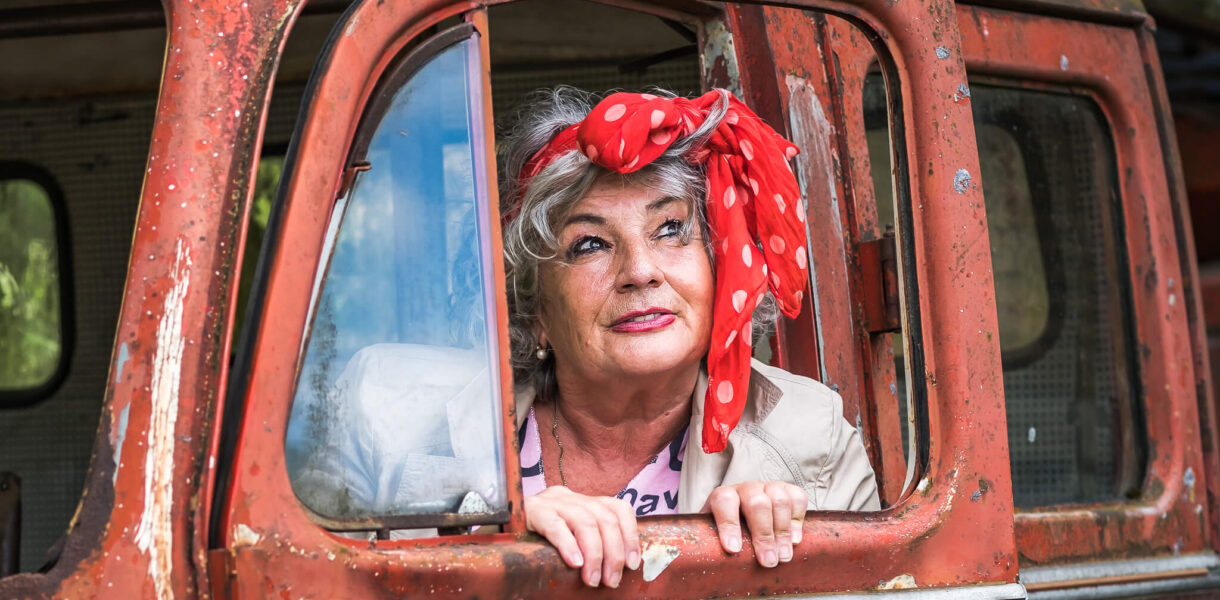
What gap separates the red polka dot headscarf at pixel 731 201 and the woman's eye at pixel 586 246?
130mm

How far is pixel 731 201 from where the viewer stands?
6.54ft

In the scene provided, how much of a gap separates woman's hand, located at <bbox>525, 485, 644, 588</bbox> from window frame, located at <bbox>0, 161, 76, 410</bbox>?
2553 millimetres

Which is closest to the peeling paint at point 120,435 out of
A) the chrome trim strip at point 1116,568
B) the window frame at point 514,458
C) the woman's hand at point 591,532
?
the window frame at point 514,458

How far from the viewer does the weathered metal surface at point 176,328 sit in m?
1.27

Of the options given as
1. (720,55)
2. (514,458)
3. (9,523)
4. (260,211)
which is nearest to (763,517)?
(514,458)

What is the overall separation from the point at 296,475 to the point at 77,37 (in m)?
2.21

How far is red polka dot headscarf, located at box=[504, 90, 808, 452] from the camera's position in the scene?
1.88 m

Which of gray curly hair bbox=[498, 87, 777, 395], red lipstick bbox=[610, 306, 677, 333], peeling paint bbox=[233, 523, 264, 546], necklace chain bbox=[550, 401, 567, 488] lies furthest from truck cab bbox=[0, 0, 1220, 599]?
necklace chain bbox=[550, 401, 567, 488]

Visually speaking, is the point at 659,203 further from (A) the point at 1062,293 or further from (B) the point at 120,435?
(A) the point at 1062,293

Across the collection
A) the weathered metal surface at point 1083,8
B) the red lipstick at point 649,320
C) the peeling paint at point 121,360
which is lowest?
the peeling paint at point 121,360

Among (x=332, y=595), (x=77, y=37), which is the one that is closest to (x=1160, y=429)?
Answer: (x=332, y=595)

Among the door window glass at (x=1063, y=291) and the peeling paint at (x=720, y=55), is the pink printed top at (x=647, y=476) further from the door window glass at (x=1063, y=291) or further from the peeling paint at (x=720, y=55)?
the door window glass at (x=1063, y=291)

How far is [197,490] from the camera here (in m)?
1.29

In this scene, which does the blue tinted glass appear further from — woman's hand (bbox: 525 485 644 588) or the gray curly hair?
the gray curly hair
